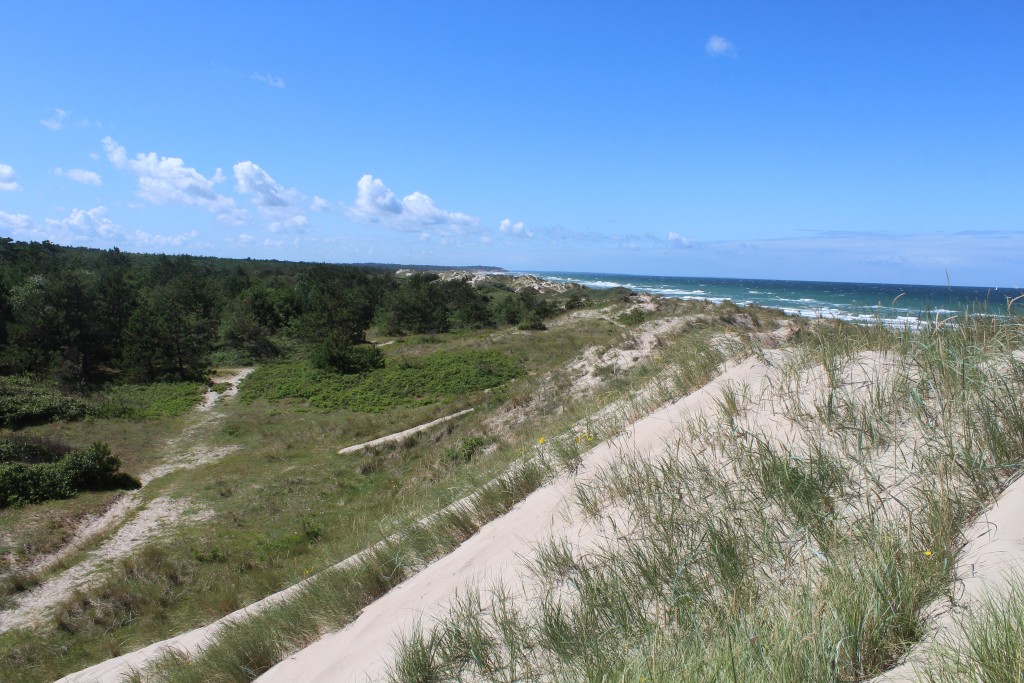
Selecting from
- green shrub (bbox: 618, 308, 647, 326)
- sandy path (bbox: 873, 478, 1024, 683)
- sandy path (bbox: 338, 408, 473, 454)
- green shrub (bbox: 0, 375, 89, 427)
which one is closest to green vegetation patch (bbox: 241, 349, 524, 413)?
sandy path (bbox: 338, 408, 473, 454)

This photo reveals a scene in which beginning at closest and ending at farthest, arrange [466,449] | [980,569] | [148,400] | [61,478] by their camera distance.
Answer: [980,569] → [466,449] → [61,478] → [148,400]

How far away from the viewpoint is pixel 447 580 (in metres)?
4.24

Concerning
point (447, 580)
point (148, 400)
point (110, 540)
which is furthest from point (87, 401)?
point (447, 580)

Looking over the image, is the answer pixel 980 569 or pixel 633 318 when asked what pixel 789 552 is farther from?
pixel 633 318

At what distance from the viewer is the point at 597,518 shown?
4.15 m

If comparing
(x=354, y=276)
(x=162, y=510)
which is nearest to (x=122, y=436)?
(x=162, y=510)

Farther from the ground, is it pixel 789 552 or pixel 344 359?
pixel 789 552

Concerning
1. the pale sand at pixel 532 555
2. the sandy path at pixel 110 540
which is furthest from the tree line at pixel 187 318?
the pale sand at pixel 532 555

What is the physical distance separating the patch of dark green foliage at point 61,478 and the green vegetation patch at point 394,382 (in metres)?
8.58

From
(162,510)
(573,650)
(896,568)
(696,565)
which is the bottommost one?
(162,510)

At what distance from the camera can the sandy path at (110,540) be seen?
30.1 ft

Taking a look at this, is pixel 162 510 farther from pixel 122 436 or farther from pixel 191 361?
pixel 191 361

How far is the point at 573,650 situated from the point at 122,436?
22.4m

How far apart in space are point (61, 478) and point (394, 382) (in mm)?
12645
